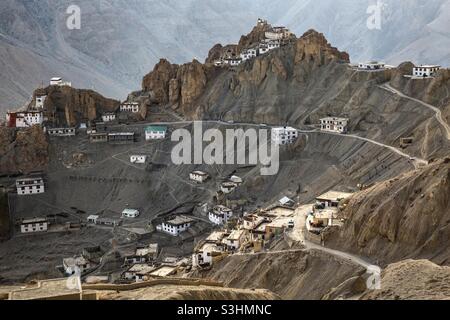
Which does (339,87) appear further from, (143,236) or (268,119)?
(143,236)

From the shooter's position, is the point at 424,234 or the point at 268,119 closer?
the point at 424,234

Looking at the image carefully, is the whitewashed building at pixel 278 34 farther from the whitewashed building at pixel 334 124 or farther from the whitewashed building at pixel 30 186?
the whitewashed building at pixel 30 186

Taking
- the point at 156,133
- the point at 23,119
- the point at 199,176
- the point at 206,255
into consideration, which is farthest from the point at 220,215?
the point at 23,119

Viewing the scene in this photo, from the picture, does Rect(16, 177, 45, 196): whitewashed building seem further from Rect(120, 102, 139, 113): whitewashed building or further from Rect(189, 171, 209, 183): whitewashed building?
Rect(189, 171, 209, 183): whitewashed building

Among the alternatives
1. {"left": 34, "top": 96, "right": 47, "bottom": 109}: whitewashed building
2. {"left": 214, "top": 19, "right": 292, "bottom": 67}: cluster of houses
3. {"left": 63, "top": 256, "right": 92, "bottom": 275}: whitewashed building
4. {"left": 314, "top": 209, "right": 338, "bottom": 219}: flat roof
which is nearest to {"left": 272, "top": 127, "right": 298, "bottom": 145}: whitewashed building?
{"left": 214, "top": 19, "right": 292, "bottom": 67}: cluster of houses

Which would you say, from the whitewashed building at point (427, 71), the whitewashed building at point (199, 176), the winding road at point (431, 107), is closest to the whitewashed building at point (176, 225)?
the whitewashed building at point (199, 176)
